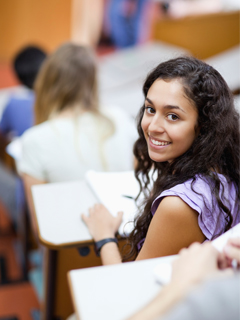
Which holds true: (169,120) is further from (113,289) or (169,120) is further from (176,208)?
(113,289)

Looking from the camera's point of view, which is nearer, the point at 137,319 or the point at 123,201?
the point at 137,319

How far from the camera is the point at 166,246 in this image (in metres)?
0.87

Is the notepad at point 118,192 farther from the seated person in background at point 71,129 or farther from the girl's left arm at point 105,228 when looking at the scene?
the seated person in background at point 71,129

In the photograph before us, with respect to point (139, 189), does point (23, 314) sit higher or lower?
lower

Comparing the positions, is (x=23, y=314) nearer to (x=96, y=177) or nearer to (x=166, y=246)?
(x=96, y=177)

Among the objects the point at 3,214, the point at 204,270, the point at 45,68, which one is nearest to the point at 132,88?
the point at 3,214

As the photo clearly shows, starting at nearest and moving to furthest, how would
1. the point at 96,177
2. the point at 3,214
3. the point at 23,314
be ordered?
the point at 96,177 < the point at 23,314 < the point at 3,214

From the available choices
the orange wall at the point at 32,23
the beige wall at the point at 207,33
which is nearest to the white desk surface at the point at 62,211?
the beige wall at the point at 207,33

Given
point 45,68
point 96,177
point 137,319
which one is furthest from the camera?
point 45,68

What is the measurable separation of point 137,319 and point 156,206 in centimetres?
37

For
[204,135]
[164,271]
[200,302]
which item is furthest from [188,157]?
[200,302]

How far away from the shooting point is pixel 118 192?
1146mm

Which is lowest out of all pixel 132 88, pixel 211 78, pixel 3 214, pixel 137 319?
pixel 3 214

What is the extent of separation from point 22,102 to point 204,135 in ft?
4.38
